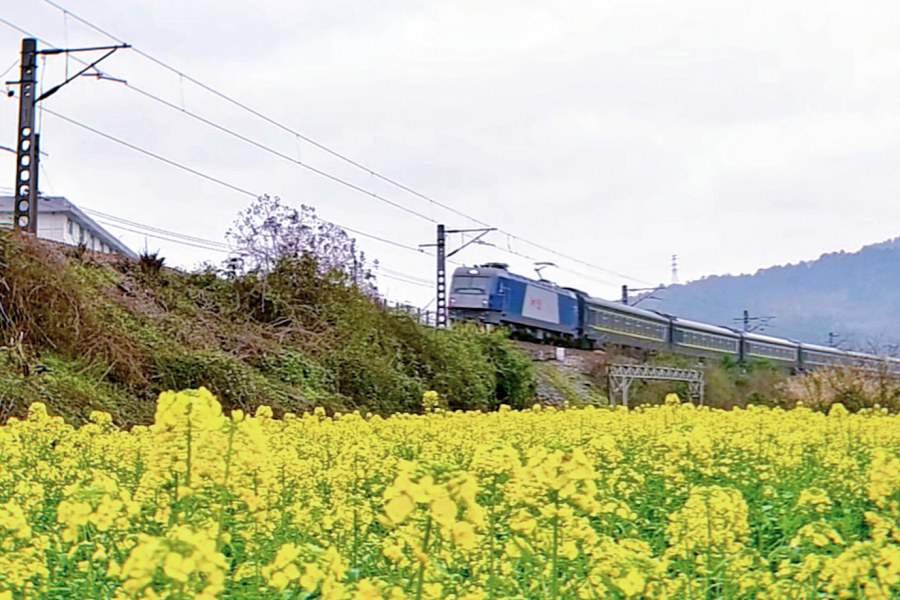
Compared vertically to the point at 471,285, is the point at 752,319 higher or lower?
higher

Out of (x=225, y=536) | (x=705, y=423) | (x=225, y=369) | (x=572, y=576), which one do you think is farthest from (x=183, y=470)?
(x=225, y=369)

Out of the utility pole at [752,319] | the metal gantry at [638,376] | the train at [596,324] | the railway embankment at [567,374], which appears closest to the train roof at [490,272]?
the train at [596,324]

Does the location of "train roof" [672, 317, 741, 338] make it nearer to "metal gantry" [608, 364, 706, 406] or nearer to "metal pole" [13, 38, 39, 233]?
"metal gantry" [608, 364, 706, 406]

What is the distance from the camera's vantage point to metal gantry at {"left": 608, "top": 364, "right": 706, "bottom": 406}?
82.1ft

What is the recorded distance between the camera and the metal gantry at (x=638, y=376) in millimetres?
25031

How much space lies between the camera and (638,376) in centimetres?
2517

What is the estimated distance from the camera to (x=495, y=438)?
6883 mm

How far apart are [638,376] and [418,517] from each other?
23.4 m

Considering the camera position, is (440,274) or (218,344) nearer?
(218,344)

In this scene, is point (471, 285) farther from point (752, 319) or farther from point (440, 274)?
point (752, 319)

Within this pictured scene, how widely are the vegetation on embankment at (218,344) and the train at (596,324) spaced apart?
5553 millimetres

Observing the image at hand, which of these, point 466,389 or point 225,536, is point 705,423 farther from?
point 466,389

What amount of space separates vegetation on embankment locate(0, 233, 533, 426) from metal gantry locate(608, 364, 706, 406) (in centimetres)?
401

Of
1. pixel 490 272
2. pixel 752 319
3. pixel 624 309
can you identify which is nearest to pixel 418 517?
pixel 490 272
